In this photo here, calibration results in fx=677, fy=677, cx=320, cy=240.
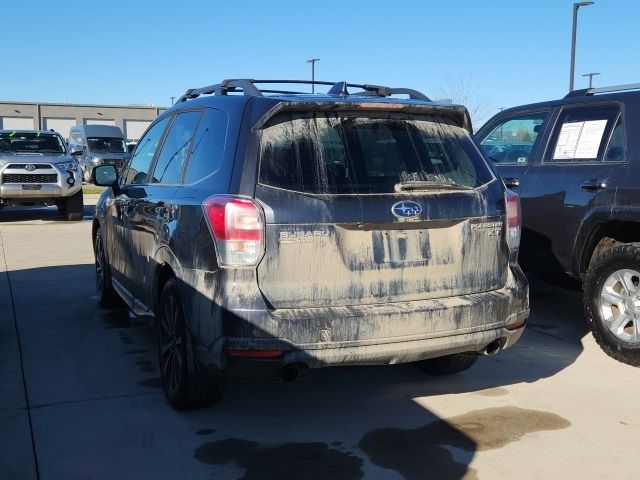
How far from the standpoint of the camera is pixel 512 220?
154 inches

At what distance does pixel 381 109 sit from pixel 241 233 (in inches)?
41.5

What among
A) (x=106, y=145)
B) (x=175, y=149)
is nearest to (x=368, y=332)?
(x=175, y=149)

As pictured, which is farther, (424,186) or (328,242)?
(424,186)

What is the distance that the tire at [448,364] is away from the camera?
446cm

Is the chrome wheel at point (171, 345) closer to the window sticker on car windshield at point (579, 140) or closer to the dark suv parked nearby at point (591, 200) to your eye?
the dark suv parked nearby at point (591, 200)

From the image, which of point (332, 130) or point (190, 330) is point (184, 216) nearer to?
point (190, 330)

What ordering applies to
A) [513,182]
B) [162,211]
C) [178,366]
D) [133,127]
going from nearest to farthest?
1. [178,366]
2. [162,211]
3. [513,182]
4. [133,127]

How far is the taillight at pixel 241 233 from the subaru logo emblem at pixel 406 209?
0.68 meters

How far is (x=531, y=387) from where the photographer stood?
14.5ft

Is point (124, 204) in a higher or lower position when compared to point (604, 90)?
lower

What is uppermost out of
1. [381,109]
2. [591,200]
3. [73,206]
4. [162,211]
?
[381,109]

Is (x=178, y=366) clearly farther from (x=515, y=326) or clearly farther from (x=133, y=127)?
(x=133, y=127)

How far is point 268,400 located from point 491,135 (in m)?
3.74

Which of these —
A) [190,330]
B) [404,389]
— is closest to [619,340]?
[404,389]
